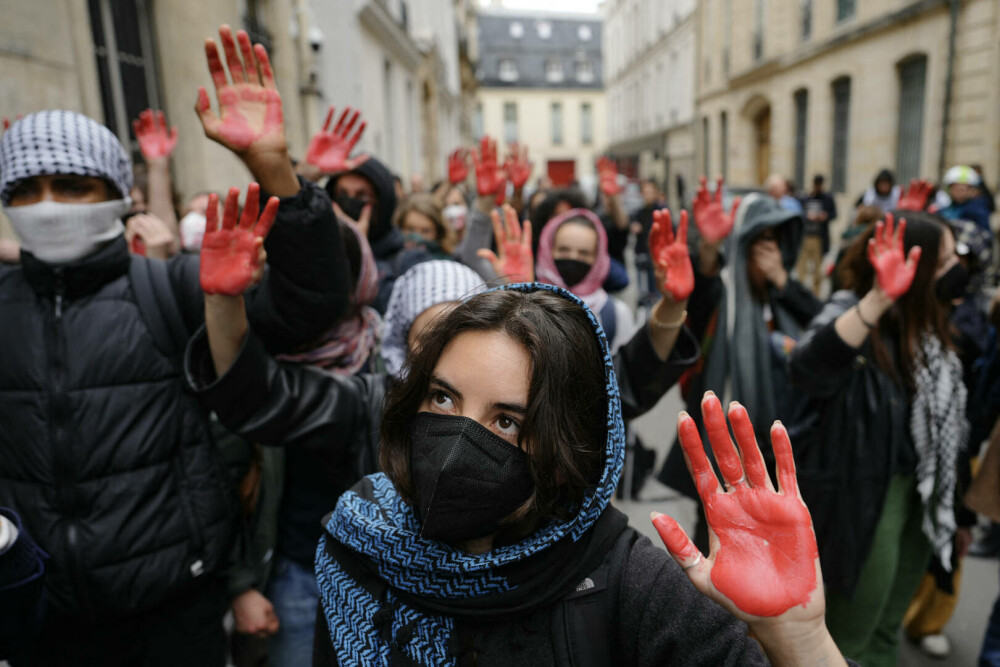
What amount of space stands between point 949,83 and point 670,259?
40.7 ft

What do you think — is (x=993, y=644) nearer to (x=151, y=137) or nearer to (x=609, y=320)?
(x=609, y=320)

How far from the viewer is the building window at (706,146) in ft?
83.4

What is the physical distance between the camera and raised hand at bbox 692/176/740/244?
8.98 feet

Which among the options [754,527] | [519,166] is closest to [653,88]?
[519,166]

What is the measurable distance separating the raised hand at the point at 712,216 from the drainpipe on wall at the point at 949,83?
11376mm

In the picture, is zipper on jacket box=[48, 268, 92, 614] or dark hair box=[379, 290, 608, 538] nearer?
dark hair box=[379, 290, 608, 538]

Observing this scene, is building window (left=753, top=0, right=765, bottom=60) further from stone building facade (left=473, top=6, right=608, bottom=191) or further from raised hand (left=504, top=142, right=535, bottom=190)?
stone building facade (left=473, top=6, right=608, bottom=191)

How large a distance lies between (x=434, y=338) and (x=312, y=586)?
1.20 m

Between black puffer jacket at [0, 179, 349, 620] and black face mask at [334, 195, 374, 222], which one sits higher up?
black face mask at [334, 195, 374, 222]

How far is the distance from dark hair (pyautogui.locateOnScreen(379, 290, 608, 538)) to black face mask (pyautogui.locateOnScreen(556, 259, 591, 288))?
70.4 inches

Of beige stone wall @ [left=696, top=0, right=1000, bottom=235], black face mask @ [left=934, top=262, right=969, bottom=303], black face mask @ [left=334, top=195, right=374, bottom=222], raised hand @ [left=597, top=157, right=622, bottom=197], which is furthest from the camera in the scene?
beige stone wall @ [left=696, top=0, right=1000, bottom=235]

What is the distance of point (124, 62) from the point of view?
526cm

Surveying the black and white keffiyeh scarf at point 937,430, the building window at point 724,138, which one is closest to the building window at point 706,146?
the building window at point 724,138

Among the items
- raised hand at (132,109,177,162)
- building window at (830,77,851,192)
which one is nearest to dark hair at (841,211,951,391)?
raised hand at (132,109,177,162)
